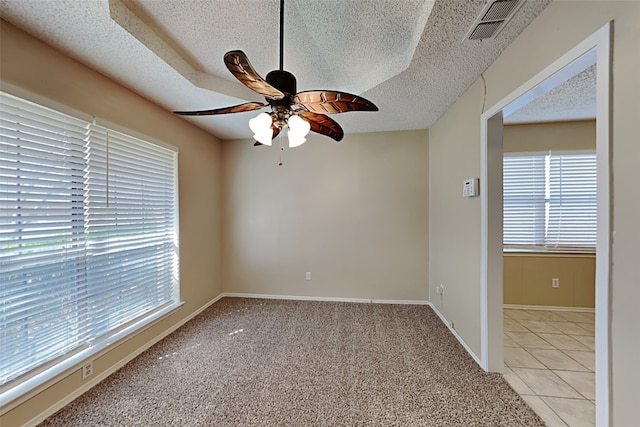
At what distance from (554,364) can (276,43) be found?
3572mm

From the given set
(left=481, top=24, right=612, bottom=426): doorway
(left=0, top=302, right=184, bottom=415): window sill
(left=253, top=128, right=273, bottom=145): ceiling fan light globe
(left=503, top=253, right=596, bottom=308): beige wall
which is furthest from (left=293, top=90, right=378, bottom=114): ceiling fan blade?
(left=503, top=253, right=596, bottom=308): beige wall

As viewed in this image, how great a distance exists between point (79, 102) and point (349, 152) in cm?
285

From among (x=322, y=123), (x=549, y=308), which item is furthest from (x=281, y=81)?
(x=549, y=308)

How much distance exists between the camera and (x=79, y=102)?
70.6 inches

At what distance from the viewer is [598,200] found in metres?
1.06

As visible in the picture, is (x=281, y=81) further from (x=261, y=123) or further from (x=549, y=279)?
(x=549, y=279)

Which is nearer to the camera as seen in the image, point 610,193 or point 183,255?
point 610,193

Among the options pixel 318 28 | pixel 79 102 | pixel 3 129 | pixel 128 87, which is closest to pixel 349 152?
pixel 318 28

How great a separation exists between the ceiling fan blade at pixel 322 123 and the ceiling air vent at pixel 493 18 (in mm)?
994

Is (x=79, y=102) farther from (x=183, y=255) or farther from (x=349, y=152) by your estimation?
(x=349, y=152)

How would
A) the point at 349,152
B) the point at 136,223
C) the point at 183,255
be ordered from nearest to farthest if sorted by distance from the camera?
the point at 136,223 → the point at 183,255 → the point at 349,152

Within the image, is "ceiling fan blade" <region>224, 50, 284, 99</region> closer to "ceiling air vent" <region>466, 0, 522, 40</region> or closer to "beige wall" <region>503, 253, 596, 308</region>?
"ceiling air vent" <region>466, 0, 522, 40</region>

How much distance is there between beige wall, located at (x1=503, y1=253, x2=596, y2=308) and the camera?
311cm

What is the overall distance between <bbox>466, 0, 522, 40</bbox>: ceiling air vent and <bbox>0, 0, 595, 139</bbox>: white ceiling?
0.15ft
